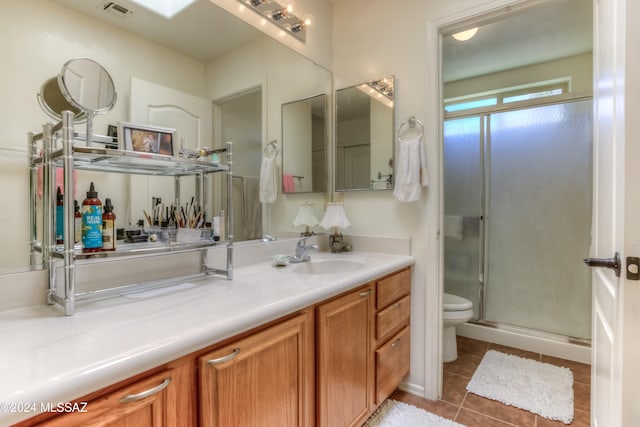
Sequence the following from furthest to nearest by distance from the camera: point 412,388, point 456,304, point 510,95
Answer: point 510,95 → point 456,304 → point 412,388

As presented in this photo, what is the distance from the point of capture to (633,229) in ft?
2.48

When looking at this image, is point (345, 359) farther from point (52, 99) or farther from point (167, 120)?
point (52, 99)

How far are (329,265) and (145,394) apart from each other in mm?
1235

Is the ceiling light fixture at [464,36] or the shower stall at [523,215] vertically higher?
the ceiling light fixture at [464,36]

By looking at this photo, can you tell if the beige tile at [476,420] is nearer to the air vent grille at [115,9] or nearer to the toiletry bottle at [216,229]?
the toiletry bottle at [216,229]

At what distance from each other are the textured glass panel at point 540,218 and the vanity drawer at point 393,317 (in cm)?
144

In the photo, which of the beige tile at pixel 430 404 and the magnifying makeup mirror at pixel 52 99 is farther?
the beige tile at pixel 430 404

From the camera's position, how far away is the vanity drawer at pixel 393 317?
1.53 m

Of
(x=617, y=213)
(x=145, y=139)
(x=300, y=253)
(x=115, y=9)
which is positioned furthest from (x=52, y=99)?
(x=617, y=213)

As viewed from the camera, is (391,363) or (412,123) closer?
(391,363)

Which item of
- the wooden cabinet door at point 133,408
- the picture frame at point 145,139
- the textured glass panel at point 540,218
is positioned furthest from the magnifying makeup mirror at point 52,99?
the textured glass panel at point 540,218

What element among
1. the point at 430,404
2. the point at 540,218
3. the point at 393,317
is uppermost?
the point at 540,218

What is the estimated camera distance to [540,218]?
2.62 m

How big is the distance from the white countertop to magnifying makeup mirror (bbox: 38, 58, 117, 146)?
56cm
